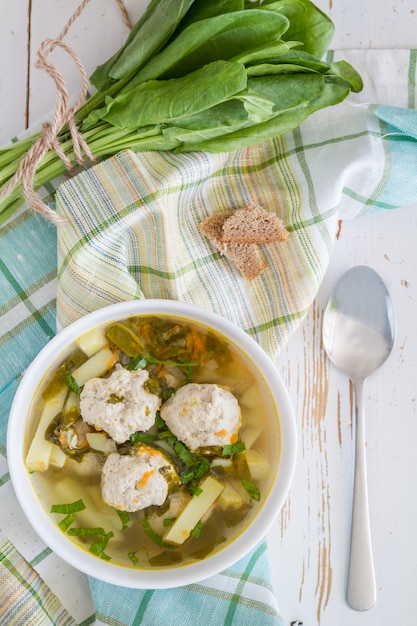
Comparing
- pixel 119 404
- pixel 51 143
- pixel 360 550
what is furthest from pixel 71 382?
pixel 360 550

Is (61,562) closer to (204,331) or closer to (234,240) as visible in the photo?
(204,331)

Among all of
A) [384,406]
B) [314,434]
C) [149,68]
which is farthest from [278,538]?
[149,68]

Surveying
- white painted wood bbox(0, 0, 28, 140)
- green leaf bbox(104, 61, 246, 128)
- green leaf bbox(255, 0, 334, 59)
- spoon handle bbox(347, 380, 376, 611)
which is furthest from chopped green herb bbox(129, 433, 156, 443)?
green leaf bbox(255, 0, 334, 59)

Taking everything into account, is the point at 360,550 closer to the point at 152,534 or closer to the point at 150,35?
the point at 152,534

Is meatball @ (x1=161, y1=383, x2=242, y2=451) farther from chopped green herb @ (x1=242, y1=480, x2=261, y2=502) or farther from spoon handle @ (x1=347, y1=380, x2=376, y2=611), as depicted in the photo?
spoon handle @ (x1=347, y1=380, x2=376, y2=611)

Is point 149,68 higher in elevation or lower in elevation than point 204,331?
higher

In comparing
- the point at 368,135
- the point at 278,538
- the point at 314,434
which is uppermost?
the point at 368,135

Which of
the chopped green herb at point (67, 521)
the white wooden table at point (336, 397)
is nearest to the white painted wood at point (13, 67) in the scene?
the white wooden table at point (336, 397)

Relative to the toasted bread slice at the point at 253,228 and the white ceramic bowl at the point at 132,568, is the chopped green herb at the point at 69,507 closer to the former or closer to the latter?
the white ceramic bowl at the point at 132,568
